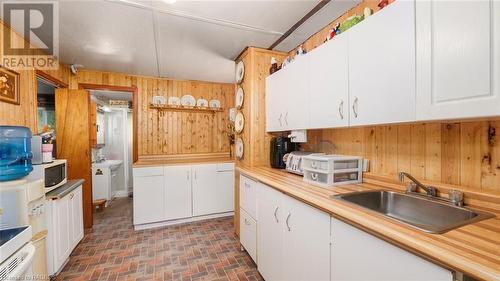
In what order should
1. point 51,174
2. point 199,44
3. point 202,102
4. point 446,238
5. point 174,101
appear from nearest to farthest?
point 446,238, point 51,174, point 199,44, point 174,101, point 202,102

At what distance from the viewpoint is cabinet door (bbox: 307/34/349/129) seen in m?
1.47

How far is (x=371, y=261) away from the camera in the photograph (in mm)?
941

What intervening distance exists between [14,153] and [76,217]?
38.3 inches

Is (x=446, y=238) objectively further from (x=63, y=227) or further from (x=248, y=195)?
(x=63, y=227)

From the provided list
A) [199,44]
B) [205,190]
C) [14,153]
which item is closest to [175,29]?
[199,44]

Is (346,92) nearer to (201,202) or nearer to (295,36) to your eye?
(295,36)

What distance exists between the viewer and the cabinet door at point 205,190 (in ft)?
11.2

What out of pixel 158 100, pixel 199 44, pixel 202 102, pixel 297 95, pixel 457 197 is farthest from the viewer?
pixel 202 102

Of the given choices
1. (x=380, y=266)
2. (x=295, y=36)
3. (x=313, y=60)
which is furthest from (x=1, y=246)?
(x=295, y=36)

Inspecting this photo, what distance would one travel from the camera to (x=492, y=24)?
2.62ft

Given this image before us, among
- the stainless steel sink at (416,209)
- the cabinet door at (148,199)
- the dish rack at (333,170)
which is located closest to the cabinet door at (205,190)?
the cabinet door at (148,199)

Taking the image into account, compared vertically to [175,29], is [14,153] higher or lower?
lower

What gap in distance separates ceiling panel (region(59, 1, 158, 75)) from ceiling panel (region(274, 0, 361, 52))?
55.2 inches

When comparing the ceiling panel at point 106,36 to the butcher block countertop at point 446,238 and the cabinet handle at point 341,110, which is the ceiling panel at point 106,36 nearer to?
the cabinet handle at point 341,110
